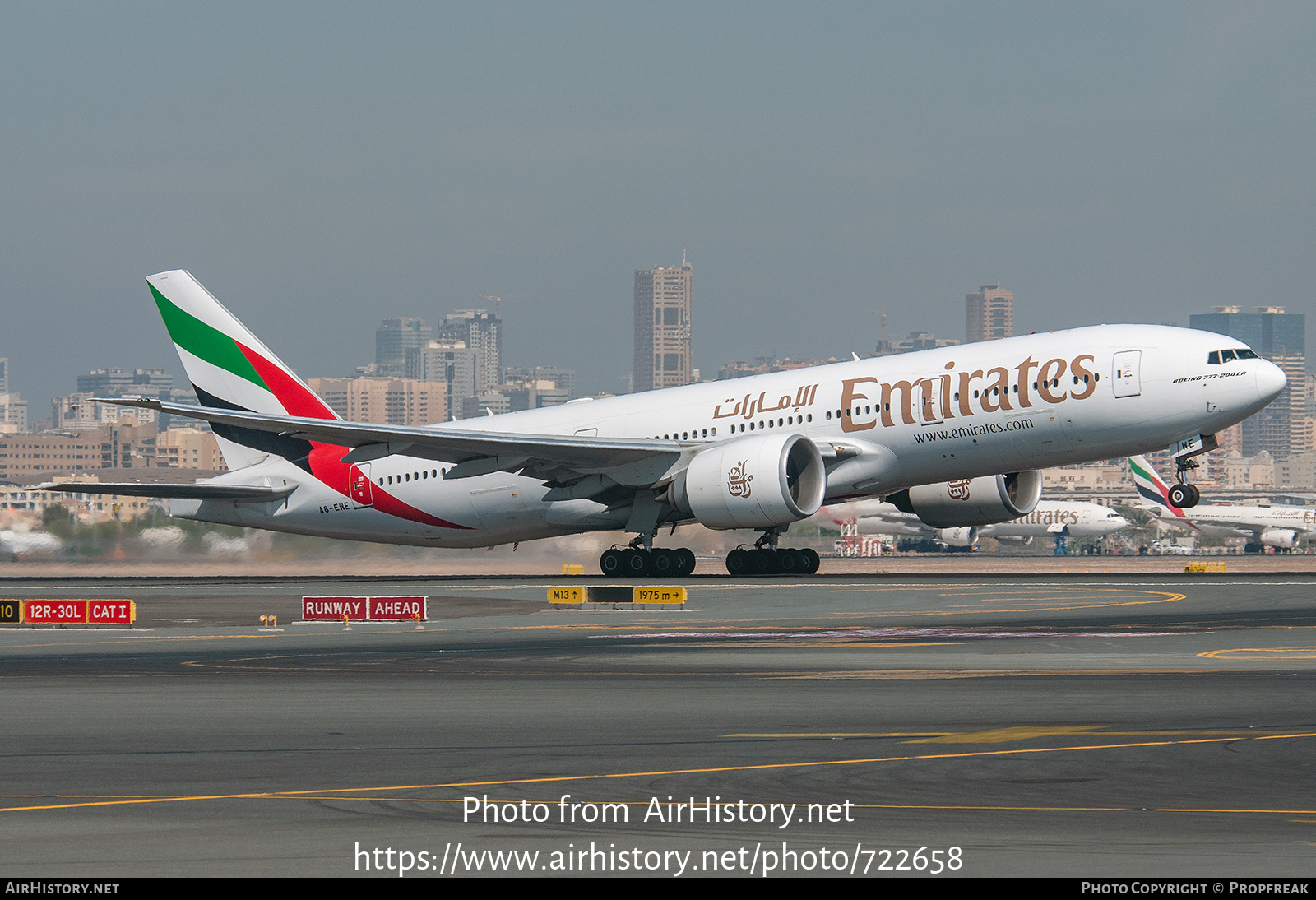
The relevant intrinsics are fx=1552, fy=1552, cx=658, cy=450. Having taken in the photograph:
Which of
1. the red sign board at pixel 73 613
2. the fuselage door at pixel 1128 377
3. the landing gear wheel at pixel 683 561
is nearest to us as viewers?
the red sign board at pixel 73 613

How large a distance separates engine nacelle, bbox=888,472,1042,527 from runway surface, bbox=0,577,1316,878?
1646cm

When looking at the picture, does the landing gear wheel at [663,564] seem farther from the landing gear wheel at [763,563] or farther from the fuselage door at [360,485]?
the fuselage door at [360,485]

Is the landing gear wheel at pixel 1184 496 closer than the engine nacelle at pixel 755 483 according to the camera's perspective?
Yes

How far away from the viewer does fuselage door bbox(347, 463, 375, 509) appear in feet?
149

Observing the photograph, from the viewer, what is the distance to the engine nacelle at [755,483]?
120 feet

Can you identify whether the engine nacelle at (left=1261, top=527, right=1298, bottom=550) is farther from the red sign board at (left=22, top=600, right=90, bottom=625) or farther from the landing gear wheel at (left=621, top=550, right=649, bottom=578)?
the red sign board at (left=22, top=600, right=90, bottom=625)

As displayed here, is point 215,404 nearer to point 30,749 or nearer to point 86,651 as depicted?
point 86,651

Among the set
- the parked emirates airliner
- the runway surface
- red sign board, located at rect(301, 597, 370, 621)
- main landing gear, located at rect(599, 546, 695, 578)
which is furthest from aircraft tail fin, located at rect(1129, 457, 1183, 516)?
the runway surface

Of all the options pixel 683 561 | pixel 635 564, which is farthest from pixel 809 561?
pixel 635 564

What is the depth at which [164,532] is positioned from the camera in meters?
49.1

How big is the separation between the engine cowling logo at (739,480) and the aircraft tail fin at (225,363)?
48.1 feet

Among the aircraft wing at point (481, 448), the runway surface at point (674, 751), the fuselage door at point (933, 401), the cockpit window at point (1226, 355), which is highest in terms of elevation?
the cockpit window at point (1226, 355)

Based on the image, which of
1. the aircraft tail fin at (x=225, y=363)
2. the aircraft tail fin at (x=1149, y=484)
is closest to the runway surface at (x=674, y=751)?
the aircraft tail fin at (x=225, y=363)
